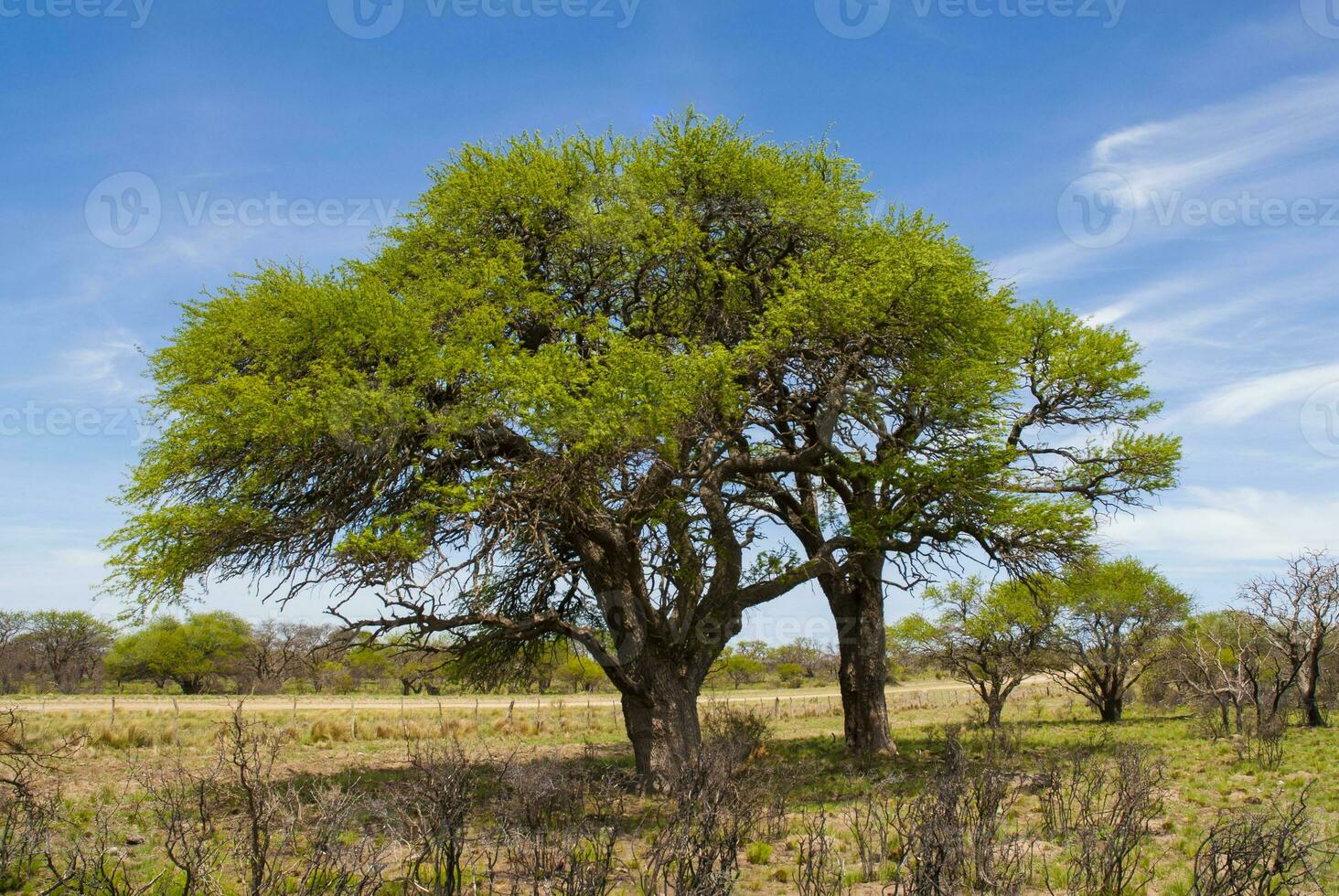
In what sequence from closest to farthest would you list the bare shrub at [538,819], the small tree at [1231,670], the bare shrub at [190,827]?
the bare shrub at [190,827] → the bare shrub at [538,819] → the small tree at [1231,670]

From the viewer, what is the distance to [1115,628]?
31.7 m

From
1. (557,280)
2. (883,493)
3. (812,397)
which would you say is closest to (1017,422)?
(883,493)

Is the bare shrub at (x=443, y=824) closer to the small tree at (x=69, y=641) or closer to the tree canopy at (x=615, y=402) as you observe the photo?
the tree canopy at (x=615, y=402)

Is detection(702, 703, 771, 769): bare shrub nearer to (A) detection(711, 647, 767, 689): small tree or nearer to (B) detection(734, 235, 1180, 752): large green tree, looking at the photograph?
(B) detection(734, 235, 1180, 752): large green tree

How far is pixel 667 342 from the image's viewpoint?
17016 millimetres

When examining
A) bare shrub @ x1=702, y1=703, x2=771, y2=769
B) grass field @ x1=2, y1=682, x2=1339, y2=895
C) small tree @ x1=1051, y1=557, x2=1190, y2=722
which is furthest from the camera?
small tree @ x1=1051, y1=557, x2=1190, y2=722

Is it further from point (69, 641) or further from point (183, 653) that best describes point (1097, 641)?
point (69, 641)

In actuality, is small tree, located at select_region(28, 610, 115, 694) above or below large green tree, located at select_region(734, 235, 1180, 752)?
below

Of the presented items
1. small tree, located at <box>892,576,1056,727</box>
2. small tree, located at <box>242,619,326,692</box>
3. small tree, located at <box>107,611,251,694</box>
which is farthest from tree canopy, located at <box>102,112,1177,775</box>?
small tree, located at <box>107,611,251,694</box>

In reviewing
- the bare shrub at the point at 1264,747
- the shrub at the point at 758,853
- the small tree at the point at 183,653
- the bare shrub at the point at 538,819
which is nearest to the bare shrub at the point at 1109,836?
the shrub at the point at 758,853

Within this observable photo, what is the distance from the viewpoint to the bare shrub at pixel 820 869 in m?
8.05

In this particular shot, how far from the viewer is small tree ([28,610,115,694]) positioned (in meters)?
66.4

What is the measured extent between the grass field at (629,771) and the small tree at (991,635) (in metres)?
2.09

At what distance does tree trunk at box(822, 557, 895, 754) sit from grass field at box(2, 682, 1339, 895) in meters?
0.84
